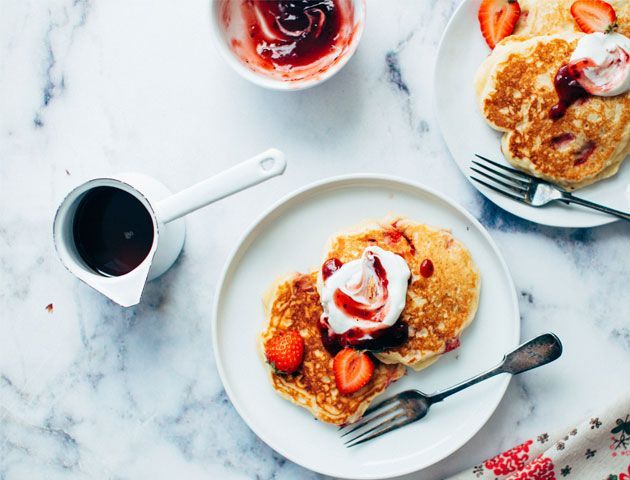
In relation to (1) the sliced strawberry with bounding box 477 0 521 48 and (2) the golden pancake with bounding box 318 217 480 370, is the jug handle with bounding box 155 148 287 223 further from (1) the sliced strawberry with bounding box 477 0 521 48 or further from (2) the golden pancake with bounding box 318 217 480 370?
(1) the sliced strawberry with bounding box 477 0 521 48

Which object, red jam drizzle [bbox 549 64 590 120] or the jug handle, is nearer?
the jug handle

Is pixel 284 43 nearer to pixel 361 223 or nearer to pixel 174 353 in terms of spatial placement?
pixel 361 223

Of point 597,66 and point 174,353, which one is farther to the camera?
point 174,353

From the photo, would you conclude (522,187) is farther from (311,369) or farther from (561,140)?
(311,369)

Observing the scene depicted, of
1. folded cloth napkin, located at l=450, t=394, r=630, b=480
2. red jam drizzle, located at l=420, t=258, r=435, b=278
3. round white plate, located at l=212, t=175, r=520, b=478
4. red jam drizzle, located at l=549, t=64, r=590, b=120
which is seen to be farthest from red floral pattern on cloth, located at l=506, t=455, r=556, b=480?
red jam drizzle, located at l=549, t=64, r=590, b=120

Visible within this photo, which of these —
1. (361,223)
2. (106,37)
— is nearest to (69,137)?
(106,37)

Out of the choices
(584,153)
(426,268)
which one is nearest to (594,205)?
(584,153)
